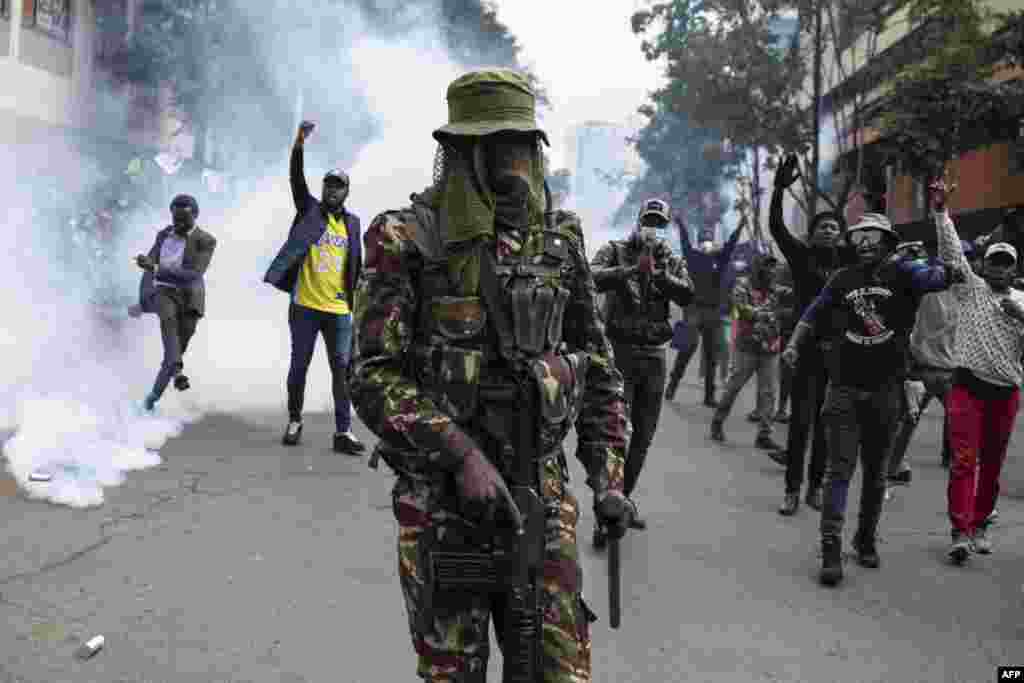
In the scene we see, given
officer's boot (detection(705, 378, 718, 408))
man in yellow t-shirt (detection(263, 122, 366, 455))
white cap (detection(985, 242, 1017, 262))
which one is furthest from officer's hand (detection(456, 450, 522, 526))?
officer's boot (detection(705, 378, 718, 408))

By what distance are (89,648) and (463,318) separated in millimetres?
2300

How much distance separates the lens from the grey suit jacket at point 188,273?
8.89 meters

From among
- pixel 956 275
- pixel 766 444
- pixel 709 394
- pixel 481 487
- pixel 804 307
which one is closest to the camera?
pixel 481 487

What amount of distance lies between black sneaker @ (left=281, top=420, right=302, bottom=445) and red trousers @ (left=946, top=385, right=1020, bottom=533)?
173 inches

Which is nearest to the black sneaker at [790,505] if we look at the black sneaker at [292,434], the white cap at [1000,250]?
the white cap at [1000,250]

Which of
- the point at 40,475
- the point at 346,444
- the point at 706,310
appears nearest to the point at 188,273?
the point at 346,444

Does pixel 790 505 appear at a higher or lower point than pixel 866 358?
lower

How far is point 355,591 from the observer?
4945mm

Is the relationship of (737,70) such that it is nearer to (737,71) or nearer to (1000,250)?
(737,71)

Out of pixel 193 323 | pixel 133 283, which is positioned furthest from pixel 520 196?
pixel 133 283

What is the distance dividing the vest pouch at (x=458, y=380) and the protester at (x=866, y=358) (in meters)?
3.65

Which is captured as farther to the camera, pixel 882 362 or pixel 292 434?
pixel 292 434

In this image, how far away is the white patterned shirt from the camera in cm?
639

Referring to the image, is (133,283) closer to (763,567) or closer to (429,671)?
(763,567)
